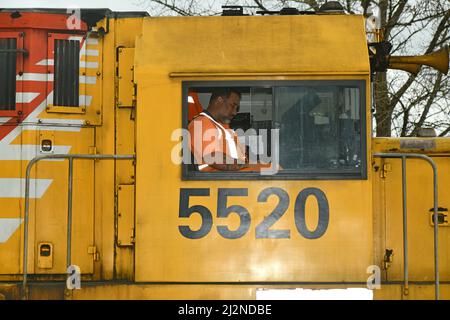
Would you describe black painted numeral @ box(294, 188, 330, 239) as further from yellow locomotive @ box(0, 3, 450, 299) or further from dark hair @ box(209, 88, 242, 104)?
dark hair @ box(209, 88, 242, 104)

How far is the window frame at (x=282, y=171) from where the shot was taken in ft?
17.8

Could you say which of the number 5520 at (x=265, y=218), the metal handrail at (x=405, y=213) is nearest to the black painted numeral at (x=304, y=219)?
the number 5520 at (x=265, y=218)

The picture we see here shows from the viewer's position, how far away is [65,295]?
18.1 ft

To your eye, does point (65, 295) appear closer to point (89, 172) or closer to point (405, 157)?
point (89, 172)

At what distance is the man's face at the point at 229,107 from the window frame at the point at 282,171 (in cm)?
12

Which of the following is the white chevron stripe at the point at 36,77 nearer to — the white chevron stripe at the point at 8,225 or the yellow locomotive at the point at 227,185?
the yellow locomotive at the point at 227,185

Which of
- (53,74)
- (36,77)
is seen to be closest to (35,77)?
(36,77)

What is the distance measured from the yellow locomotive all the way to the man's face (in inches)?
2.2

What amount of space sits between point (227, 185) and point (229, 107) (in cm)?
62

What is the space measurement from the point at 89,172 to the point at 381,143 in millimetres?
2376

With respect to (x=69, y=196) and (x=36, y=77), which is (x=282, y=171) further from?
(x=36, y=77)

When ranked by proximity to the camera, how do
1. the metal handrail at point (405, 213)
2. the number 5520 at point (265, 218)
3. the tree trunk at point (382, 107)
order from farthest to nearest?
1. the tree trunk at point (382, 107)
2. the number 5520 at point (265, 218)
3. the metal handrail at point (405, 213)

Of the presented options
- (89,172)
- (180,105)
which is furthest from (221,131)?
(89,172)

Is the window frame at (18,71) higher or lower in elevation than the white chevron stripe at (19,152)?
higher
